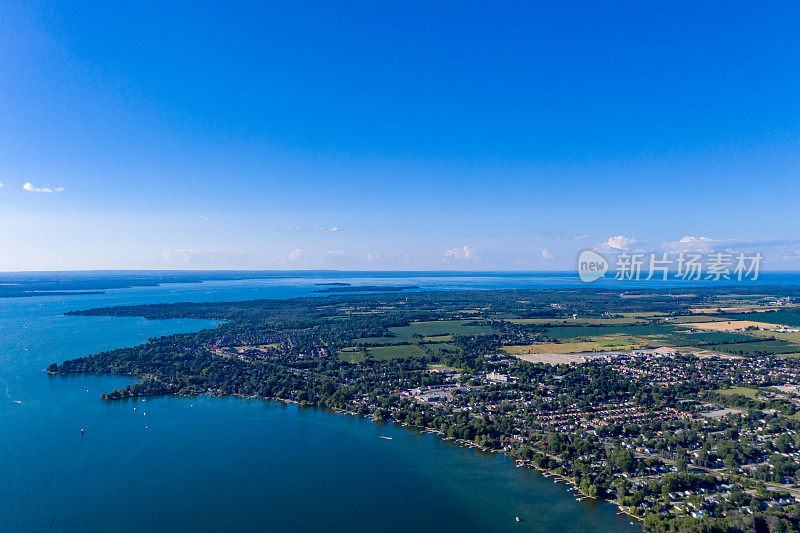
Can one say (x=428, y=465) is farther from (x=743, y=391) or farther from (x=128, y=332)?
(x=128, y=332)

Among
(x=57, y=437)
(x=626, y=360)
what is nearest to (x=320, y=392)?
(x=57, y=437)

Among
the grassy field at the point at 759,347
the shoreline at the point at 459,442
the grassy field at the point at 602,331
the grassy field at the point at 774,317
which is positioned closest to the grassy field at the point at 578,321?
the grassy field at the point at 602,331

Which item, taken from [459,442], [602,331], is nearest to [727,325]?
[602,331]

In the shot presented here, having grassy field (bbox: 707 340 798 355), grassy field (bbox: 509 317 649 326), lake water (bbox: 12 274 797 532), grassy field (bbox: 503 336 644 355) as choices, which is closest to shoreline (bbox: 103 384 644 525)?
lake water (bbox: 12 274 797 532)

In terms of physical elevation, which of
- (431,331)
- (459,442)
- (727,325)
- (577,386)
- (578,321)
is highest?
(727,325)

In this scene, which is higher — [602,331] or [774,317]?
[774,317]

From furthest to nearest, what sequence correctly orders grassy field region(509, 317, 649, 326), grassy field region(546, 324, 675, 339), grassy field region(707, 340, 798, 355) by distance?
grassy field region(509, 317, 649, 326)
grassy field region(546, 324, 675, 339)
grassy field region(707, 340, 798, 355)

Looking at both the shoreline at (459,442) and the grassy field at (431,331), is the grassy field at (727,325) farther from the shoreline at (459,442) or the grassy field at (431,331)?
the shoreline at (459,442)

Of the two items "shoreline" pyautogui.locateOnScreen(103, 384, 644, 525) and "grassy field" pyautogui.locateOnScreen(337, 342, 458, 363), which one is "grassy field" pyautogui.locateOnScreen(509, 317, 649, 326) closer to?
"grassy field" pyautogui.locateOnScreen(337, 342, 458, 363)

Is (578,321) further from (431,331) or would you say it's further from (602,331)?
(431,331)
